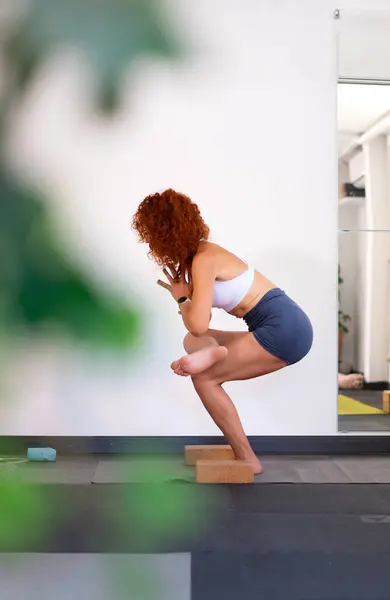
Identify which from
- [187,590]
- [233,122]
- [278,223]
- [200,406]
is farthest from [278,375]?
[187,590]

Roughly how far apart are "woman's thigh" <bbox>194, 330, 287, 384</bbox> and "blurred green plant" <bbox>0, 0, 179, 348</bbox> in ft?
7.64

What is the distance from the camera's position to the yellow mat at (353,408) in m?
3.24

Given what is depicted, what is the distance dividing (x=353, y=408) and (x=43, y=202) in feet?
10.4

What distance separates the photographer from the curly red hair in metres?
0.46

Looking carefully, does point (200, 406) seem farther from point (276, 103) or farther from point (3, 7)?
point (3, 7)

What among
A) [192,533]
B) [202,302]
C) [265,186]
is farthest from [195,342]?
[192,533]

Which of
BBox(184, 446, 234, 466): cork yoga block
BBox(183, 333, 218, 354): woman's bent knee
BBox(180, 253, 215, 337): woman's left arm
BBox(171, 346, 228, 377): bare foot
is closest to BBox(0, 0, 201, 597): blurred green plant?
BBox(171, 346, 228, 377): bare foot

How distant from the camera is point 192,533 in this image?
0.30 m

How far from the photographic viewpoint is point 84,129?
0.24 meters

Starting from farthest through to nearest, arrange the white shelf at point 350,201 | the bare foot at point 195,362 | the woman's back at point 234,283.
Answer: the white shelf at point 350,201 < the woman's back at point 234,283 < the bare foot at point 195,362

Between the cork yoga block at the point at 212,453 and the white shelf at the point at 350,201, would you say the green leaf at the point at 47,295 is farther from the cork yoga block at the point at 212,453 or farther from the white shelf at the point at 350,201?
the white shelf at the point at 350,201

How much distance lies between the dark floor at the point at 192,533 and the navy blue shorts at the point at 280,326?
446 mm

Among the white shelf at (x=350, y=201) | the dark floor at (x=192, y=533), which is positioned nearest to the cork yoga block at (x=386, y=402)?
the dark floor at (x=192, y=533)

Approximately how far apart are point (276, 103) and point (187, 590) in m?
3.04
